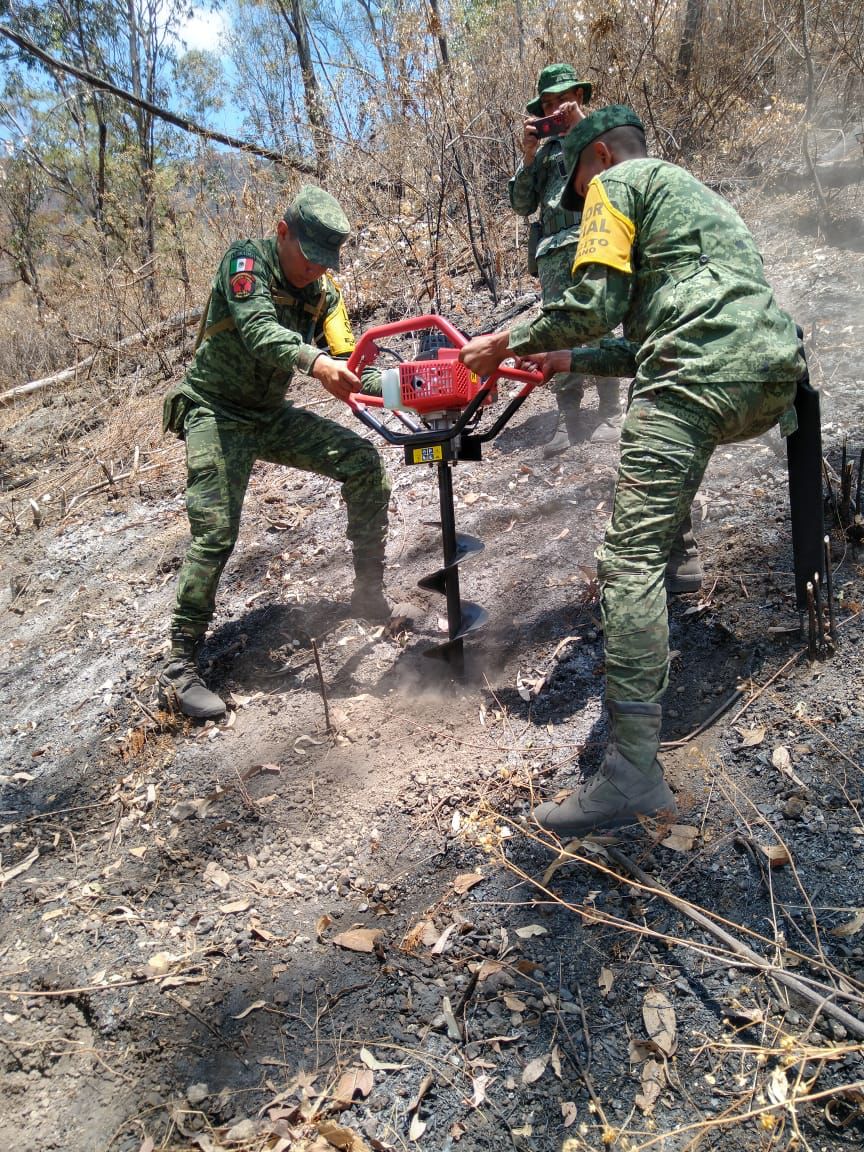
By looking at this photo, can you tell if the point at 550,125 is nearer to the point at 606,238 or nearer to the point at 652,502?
the point at 606,238

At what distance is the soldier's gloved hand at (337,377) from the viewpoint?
349cm

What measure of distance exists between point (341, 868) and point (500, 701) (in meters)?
1.06

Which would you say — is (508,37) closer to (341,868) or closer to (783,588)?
(783,588)

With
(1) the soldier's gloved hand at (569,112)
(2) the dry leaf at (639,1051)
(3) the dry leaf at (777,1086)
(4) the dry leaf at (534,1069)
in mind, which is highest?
(1) the soldier's gloved hand at (569,112)

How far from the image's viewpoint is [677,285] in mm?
2646

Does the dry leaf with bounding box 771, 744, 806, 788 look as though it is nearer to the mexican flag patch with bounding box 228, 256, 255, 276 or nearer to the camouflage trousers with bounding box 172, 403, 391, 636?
the camouflage trousers with bounding box 172, 403, 391, 636

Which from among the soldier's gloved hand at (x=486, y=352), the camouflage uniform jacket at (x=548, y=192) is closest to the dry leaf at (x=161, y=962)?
the soldier's gloved hand at (x=486, y=352)

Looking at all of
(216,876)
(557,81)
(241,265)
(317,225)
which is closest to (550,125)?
(557,81)

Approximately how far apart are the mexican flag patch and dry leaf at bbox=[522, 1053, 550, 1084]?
3.47 m

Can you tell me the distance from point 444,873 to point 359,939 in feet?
1.25

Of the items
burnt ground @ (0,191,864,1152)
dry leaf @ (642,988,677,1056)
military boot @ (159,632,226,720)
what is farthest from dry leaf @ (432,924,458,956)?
military boot @ (159,632,226,720)

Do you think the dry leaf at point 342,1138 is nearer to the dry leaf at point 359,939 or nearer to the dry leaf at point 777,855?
the dry leaf at point 359,939

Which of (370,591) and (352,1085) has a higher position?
(370,591)

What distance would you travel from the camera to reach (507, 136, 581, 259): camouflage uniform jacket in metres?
5.45
